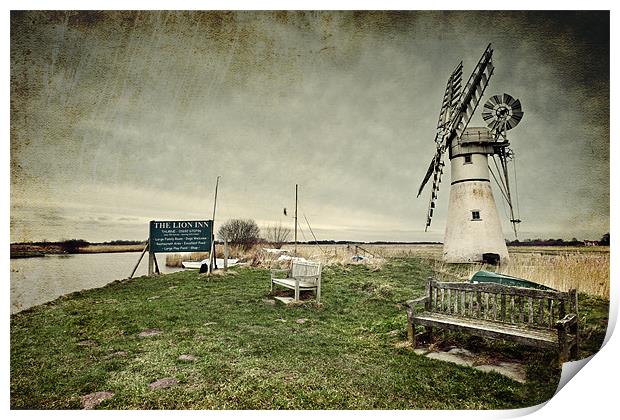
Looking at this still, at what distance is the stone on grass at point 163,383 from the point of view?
4.08 meters

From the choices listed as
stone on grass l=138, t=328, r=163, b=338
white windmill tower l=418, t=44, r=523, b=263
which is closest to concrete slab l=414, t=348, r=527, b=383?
white windmill tower l=418, t=44, r=523, b=263

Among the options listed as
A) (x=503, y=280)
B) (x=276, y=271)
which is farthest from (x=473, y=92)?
(x=276, y=271)

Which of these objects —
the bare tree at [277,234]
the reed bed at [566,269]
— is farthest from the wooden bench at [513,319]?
the bare tree at [277,234]

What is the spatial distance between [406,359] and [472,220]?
237cm

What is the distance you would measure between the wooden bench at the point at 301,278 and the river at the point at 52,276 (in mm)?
2438

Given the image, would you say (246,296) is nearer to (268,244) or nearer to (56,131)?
(268,244)

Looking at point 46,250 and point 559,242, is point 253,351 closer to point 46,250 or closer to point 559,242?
point 46,250

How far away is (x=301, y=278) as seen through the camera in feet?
18.7

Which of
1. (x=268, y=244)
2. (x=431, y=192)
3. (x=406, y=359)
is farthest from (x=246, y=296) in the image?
(x=431, y=192)

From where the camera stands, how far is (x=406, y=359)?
4.32 m

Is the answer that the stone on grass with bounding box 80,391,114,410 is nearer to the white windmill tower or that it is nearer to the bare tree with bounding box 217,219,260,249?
the bare tree with bounding box 217,219,260,249

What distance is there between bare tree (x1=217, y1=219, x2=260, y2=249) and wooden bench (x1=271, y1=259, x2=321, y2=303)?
0.62 metres

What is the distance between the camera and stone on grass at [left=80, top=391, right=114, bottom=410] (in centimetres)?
391

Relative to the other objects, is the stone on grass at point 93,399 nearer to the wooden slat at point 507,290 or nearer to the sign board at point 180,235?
the sign board at point 180,235
